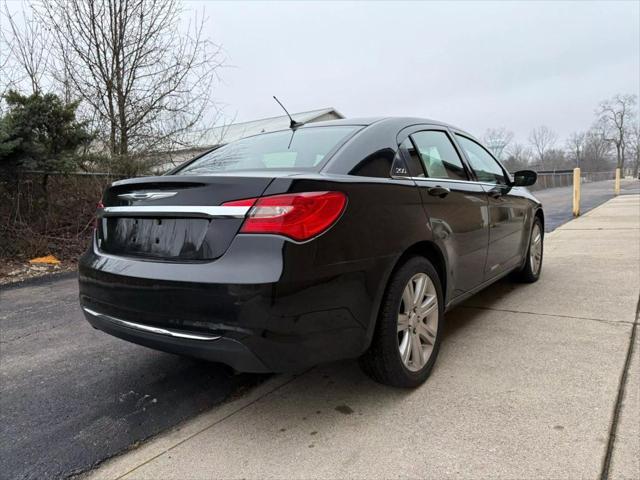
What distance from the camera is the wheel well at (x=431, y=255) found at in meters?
2.54

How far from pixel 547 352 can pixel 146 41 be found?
1012cm

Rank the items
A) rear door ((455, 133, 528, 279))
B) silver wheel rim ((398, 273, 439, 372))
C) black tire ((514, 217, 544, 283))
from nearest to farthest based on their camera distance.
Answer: silver wheel rim ((398, 273, 439, 372))
rear door ((455, 133, 528, 279))
black tire ((514, 217, 544, 283))

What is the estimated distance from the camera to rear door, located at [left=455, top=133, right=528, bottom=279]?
3.68 metres

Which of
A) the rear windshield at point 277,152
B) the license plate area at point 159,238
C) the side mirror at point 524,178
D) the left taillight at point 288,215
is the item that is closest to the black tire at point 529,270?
the side mirror at point 524,178

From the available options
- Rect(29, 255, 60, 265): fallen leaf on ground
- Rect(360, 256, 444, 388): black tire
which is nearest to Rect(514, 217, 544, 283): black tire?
Rect(360, 256, 444, 388): black tire

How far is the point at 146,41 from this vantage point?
1000 centimetres

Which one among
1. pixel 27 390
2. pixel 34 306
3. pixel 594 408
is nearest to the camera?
pixel 594 408

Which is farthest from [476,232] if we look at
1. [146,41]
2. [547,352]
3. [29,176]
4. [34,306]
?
[146,41]

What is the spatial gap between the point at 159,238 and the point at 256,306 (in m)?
0.67

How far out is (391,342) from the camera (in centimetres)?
236

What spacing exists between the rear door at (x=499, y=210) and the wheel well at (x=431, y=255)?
0.84 metres

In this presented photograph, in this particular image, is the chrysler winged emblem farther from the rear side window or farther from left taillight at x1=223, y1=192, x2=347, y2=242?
the rear side window

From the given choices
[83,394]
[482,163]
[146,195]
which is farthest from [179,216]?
[482,163]

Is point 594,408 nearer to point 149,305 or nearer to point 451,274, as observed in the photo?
point 451,274
